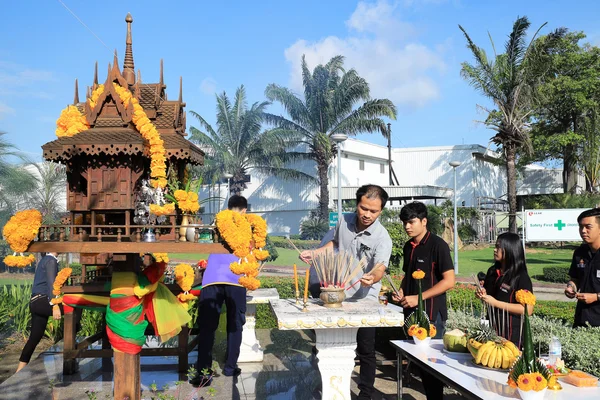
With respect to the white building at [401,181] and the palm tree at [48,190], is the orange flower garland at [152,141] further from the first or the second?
the white building at [401,181]

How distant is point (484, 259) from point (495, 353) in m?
24.0

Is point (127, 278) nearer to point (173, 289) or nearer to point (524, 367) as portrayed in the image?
point (173, 289)

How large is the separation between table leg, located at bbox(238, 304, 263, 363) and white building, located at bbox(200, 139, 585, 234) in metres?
31.5

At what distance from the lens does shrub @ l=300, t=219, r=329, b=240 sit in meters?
35.6

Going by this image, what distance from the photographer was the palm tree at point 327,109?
107 ft

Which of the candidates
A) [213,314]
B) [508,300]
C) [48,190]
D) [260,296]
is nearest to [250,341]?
[260,296]

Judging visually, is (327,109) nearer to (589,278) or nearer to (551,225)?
(551,225)

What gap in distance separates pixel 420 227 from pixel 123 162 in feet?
9.22

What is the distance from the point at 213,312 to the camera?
231 inches

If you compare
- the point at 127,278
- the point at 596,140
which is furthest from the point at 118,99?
the point at 596,140

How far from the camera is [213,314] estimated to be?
5891 millimetres

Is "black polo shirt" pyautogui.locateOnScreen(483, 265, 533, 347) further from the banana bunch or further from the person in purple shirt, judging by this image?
the person in purple shirt

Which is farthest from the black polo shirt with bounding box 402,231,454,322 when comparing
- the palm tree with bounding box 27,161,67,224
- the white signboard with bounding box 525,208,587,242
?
the palm tree with bounding box 27,161,67,224

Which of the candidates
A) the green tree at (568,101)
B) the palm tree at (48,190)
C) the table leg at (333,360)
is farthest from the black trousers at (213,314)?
the green tree at (568,101)
